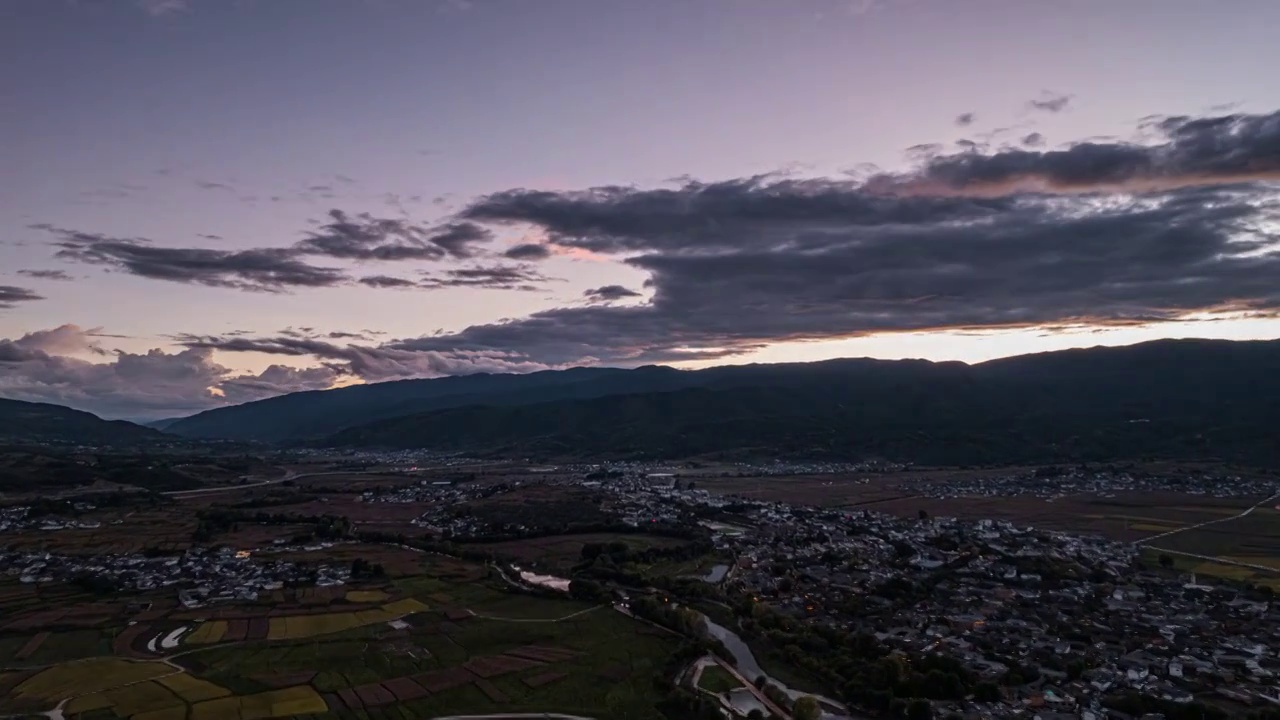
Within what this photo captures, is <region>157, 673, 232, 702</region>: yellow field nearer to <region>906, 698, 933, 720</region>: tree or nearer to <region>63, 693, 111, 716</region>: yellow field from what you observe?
<region>63, 693, 111, 716</region>: yellow field

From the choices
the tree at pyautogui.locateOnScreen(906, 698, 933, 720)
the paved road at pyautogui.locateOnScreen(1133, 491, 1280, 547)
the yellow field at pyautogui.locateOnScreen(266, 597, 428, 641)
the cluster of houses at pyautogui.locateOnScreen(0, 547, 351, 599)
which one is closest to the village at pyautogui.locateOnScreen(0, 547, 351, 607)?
the cluster of houses at pyautogui.locateOnScreen(0, 547, 351, 599)

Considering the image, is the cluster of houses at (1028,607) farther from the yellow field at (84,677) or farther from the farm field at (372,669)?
the yellow field at (84,677)

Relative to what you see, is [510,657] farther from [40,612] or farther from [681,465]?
[681,465]

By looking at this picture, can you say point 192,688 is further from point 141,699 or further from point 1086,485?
point 1086,485

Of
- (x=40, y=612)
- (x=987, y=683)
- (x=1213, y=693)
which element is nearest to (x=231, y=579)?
(x=40, y=612)

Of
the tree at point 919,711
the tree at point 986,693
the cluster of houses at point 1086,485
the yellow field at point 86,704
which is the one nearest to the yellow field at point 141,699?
the yellow field at point 86,704

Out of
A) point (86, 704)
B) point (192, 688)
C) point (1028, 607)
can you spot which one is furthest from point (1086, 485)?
point (86, 704)
